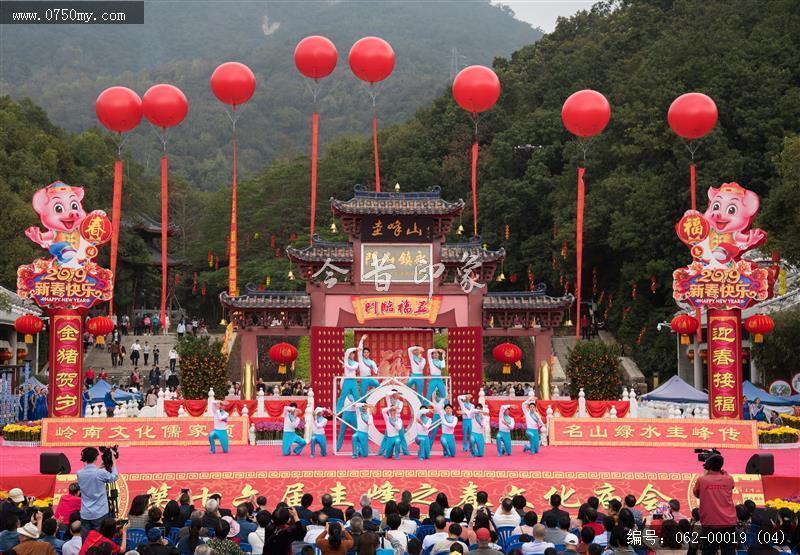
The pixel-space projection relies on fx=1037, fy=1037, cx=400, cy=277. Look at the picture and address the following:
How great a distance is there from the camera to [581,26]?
5050cm

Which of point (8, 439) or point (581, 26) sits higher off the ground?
point (581, 26)

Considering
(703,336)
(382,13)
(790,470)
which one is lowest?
(790,470)

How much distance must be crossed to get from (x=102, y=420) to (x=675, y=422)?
10854mm

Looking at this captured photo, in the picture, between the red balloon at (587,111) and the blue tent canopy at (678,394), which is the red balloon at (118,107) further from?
the blue tent canopy at (678,394)

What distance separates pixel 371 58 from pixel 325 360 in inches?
281

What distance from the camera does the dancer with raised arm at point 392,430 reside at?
675 inches

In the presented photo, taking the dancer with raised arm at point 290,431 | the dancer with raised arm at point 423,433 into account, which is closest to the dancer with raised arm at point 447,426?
the dancer with raised arm at point 423,433

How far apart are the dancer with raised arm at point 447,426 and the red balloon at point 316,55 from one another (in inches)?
319

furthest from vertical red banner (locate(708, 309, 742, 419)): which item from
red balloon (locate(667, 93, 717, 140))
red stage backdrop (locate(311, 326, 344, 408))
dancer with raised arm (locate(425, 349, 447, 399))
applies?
red stage backdrop (locate(311, 326, 344, 408))

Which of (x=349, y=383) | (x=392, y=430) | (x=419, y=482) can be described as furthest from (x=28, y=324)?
(x=419, y=482)

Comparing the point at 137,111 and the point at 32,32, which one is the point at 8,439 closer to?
the point at 137,111

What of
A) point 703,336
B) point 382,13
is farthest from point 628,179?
point 382,13

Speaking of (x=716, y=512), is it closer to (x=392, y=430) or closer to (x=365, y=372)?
(x=392, y=430)

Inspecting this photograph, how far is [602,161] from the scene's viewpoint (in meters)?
39.0
